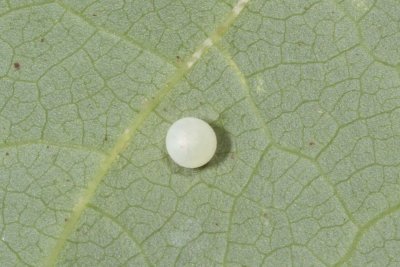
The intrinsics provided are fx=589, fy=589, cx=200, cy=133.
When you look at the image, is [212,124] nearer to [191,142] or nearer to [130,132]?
[191,142]

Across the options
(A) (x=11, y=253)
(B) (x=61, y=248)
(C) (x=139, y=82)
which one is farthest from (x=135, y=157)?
(A) (x=11, y=253)

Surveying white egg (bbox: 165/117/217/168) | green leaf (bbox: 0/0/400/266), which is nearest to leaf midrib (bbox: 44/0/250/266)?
green leaf (bbox: 0/0/400/266)

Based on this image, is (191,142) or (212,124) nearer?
(191,142)

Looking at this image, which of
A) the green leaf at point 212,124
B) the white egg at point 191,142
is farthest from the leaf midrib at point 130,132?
the white egg at point 191,142

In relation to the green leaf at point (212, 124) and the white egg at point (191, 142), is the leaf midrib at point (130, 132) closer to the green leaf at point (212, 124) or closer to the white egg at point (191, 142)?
the green leaf at point (212, 124)

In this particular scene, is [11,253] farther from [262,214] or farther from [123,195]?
[262,214]

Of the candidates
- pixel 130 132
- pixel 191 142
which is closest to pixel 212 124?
pixel 191 142

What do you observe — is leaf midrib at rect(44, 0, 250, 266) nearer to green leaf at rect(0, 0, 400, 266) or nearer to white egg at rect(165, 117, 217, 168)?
green leaf at rect(0, 0, 400, 266)
